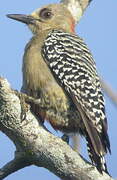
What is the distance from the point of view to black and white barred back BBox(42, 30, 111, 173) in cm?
560

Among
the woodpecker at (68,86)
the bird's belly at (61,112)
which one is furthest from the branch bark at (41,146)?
the bird's belly at (61,112)

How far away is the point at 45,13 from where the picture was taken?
7.70 m

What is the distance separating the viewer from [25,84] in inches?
255

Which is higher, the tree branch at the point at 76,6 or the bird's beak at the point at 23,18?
the bird's beak at the point at 23,18

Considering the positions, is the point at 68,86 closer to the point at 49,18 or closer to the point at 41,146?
the point at 41,146

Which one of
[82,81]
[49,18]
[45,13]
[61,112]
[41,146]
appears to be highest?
[45,13]

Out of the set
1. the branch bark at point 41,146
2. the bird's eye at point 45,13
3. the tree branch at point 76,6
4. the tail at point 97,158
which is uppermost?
the bird's eye at point 45,13

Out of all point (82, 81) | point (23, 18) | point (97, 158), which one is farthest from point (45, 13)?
point (97, 158)

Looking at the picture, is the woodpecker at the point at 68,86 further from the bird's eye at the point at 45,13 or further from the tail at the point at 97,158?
the bird's eye at the point at 45,13

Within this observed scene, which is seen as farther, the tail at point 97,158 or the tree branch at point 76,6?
the tree branch at point 76,6

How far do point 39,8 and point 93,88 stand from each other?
6.93 feet

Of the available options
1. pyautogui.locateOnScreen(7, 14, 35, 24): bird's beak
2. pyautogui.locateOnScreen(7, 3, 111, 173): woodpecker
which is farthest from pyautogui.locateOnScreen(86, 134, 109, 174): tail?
pyautogui.locateOnScreen(7, 14, 35, 24): bird's beak

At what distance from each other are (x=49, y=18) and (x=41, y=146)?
331cm

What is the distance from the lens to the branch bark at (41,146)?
188 inches
